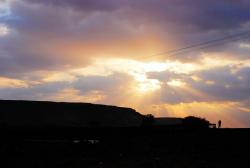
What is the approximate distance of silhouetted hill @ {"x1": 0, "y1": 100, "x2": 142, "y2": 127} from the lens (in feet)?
156

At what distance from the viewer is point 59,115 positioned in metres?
50.6

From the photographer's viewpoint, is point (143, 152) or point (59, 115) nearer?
point (143, 152)

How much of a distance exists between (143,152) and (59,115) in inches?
1018

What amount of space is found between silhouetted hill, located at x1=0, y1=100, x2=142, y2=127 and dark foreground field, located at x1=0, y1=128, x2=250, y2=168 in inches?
706

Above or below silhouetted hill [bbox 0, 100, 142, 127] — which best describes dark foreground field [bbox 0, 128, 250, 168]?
below

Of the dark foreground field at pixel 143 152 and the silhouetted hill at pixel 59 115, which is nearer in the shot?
the dark foreground field at pixel 143 152

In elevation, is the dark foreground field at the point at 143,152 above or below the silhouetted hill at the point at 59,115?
below

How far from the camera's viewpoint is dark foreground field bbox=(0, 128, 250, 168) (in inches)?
905

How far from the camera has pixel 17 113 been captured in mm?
49281

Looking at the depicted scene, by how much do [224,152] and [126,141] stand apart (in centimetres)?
619

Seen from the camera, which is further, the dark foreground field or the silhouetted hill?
the silhouetted hill

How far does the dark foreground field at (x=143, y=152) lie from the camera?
75.4ft

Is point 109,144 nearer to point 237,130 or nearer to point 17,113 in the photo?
point 237,130

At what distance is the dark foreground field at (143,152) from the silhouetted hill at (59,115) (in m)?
17.9
